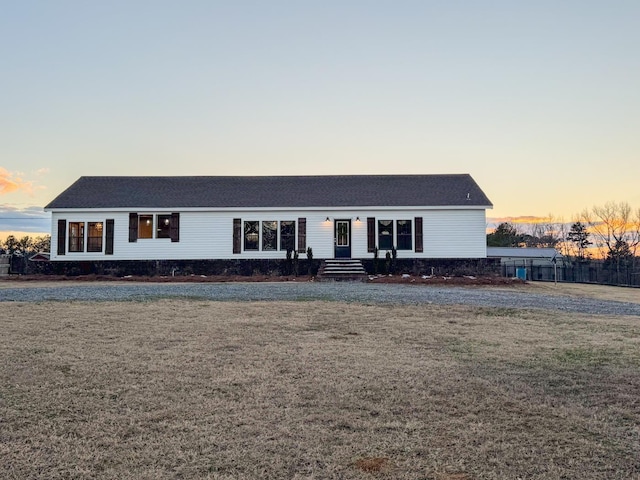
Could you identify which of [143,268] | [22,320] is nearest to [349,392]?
[22,320]

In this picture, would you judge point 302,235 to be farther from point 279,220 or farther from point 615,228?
point 615,228

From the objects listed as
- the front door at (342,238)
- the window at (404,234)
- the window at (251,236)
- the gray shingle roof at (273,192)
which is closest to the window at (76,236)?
the gray shingle roof at (273,192)

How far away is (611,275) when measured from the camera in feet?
74.4

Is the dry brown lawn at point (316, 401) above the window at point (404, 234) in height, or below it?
below

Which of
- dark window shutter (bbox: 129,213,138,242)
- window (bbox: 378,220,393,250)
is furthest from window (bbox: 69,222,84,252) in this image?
A: window (bbox: 378,220,393,250)

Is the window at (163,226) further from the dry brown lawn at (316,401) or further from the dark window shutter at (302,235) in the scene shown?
the dry brown lawn at (316,401)

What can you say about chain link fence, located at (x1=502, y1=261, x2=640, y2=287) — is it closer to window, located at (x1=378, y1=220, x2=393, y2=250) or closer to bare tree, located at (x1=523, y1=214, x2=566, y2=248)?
window, located at (x1=378, y1=220, x2=393, y2=250)

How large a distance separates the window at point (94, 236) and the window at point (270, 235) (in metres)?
7.90

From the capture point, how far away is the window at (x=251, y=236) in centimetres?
2248

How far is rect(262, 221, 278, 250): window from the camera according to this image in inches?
883

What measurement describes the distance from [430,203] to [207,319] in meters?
15.5

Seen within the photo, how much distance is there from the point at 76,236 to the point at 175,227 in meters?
4.92

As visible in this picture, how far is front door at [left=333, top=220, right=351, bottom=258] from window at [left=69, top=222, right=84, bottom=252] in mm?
12233

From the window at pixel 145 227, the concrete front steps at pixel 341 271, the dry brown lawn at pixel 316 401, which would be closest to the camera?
the dry brown lawn at pixel 316 401
